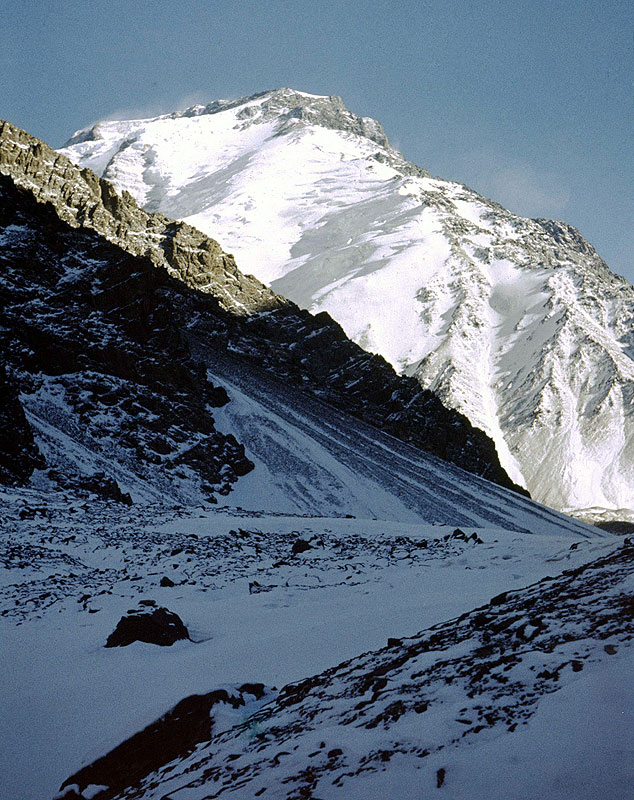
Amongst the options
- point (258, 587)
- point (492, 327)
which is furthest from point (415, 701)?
point (492, 327)

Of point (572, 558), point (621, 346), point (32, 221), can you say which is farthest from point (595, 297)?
point (572, 558)

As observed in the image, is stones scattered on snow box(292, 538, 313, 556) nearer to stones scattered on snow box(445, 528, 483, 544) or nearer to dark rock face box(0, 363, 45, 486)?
stones scattered on snow box(445, 528, 483, 544)

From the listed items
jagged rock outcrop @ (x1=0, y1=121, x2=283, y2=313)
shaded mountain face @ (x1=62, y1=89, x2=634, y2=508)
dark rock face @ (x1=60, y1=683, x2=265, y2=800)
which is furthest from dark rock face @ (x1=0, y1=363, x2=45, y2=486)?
shaded mountain face @ (x1=62, y1=89, x2=634, y2=508)

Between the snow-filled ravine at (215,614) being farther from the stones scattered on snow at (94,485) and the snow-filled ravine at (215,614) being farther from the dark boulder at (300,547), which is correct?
the stones scattered on snow at (94,485)

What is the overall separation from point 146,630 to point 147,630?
0.01m

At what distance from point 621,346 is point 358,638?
577 feet

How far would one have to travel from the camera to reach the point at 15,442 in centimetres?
3177

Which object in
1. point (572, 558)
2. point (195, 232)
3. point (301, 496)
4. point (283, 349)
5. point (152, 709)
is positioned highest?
point (195, 232)

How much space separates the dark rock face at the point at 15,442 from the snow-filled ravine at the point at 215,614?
11.8 meters

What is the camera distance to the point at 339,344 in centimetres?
9225

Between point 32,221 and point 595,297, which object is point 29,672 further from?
point 595,297

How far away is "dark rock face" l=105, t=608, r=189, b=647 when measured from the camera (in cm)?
859

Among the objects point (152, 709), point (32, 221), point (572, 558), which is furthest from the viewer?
point (32, 221)

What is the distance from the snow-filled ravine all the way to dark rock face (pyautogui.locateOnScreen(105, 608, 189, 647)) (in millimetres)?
159
